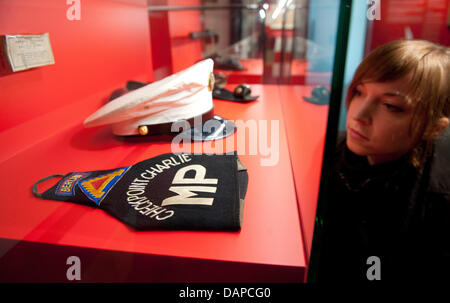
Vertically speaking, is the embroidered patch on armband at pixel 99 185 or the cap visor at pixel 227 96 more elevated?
the cap visor at pixel 227 96

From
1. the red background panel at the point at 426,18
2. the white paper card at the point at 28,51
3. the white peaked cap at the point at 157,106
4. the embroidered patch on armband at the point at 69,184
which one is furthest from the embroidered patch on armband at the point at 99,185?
the red background panel at the point at 426,18

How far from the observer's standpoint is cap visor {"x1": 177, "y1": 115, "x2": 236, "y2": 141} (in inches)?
35.5

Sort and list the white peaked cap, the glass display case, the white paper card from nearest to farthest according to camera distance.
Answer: the glass display case → the white paper card → the white peaked cap

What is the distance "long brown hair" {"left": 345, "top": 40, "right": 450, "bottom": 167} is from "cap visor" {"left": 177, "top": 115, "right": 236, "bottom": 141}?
0.47m

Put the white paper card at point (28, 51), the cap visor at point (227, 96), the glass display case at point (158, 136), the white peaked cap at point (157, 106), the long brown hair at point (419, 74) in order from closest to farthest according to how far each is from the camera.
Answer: the glass display case at point (158, 136), the long brown hair at point (419, 74), the white paper card at point (28, 51), the white peaked cap at point (157, 106), the cap visor at point (227, 96)

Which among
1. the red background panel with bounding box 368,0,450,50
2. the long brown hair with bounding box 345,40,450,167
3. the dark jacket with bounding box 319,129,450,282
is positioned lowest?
the dark jacket with bounding box 319,129,450,282

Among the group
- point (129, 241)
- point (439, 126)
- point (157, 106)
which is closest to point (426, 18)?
point (439, 126)

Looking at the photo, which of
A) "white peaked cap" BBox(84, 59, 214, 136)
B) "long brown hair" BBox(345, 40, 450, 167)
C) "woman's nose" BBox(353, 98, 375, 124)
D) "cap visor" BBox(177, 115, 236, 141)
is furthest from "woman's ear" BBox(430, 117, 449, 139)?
"white peaked cap" BBox(84, 59, 214, 136)

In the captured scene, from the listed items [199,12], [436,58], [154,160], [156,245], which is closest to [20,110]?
[154,160]

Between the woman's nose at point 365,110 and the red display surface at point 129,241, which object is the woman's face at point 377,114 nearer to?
the woman's nose at point 365,110

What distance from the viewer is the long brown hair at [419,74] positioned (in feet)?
1.84

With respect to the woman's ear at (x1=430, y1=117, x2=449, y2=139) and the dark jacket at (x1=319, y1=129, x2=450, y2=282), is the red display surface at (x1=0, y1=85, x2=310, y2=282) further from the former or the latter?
the woman's ear at (x1=430, y1=117, x2=449, y2=139)

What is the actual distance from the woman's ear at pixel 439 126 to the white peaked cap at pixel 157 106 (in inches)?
26.2

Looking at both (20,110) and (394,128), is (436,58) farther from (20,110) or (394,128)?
(20,110)
